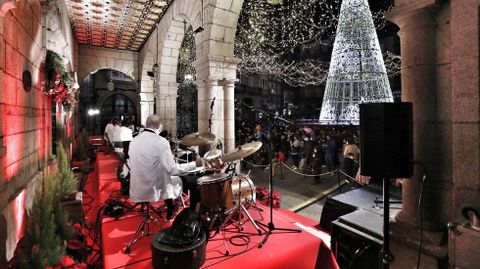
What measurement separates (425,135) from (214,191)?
2.42 metres

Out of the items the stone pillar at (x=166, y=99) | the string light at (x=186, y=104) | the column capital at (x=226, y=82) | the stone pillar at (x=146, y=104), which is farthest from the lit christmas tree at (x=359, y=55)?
the stone pillar at (x=146, y=104)

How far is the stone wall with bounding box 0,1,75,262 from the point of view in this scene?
269cm

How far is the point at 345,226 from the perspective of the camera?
3.28m

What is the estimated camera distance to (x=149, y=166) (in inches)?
127

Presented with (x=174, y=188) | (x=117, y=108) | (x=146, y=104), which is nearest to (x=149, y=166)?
(x=174, y=188)

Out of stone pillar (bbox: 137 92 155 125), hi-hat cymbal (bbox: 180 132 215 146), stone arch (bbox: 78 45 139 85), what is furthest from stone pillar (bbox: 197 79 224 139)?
stone arch (bbox: 78 45 139 85)

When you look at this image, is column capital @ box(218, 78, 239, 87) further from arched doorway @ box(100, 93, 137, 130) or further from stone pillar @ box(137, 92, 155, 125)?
arched doorway @ box(100, 93, 137, 130)

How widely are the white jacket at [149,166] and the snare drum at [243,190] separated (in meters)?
0.79

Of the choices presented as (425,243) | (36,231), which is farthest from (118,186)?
(425,243)

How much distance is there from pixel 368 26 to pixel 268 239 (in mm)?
7715

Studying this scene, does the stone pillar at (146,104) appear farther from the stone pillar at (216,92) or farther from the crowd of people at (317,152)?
the stone pillar at (216,92)

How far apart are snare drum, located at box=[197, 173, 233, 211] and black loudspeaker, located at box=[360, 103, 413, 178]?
1.94m

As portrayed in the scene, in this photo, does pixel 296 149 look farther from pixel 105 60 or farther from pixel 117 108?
pixel 117 108

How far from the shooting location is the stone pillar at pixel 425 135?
2223mm
